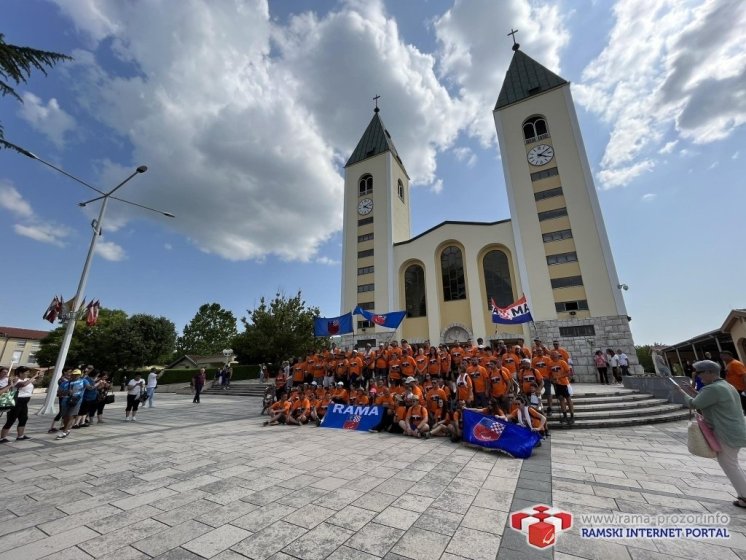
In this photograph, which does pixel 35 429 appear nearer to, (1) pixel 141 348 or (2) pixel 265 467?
(2) pixel 265 467

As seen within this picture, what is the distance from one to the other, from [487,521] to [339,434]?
228 inches

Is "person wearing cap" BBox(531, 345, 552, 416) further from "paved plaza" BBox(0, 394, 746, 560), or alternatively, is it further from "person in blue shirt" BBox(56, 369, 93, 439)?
"person in blue shirt" BBox(56, 369, 93, 439)

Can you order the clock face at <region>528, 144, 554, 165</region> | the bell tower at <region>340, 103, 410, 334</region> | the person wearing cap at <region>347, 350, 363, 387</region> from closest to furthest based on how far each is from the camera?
1. the person wearing cap at <region>347, 350, 363, 387</region>
2. the clock face at <region>528, 144, 554, 165</region>
3. the bell tower at <region>340, 103, 410, 334</region>

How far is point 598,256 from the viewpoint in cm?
2019

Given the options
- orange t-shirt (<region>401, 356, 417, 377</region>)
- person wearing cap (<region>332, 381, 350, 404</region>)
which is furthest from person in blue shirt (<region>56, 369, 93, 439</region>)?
orange t-shirt (<region>401, 356, 417, 377</region>)

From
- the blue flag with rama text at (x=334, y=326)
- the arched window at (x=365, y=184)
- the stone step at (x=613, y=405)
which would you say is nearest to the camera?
the stone step at (x=613, y=405)

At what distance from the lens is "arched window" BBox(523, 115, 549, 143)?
24544 mm

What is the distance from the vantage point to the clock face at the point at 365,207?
3106 centimetres

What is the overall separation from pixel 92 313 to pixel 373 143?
96.5 ft

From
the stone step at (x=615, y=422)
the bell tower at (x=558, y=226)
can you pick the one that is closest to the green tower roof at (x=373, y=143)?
the bell tower at (x=558, y=226)

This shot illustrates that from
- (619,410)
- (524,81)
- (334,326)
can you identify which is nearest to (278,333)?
(334,326)

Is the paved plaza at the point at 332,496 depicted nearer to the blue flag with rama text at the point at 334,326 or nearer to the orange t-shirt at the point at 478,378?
the orange t-shirt at the point at 478,378

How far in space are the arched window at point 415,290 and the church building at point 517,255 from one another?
94 mm

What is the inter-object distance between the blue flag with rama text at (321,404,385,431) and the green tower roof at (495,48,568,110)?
27.9 m
